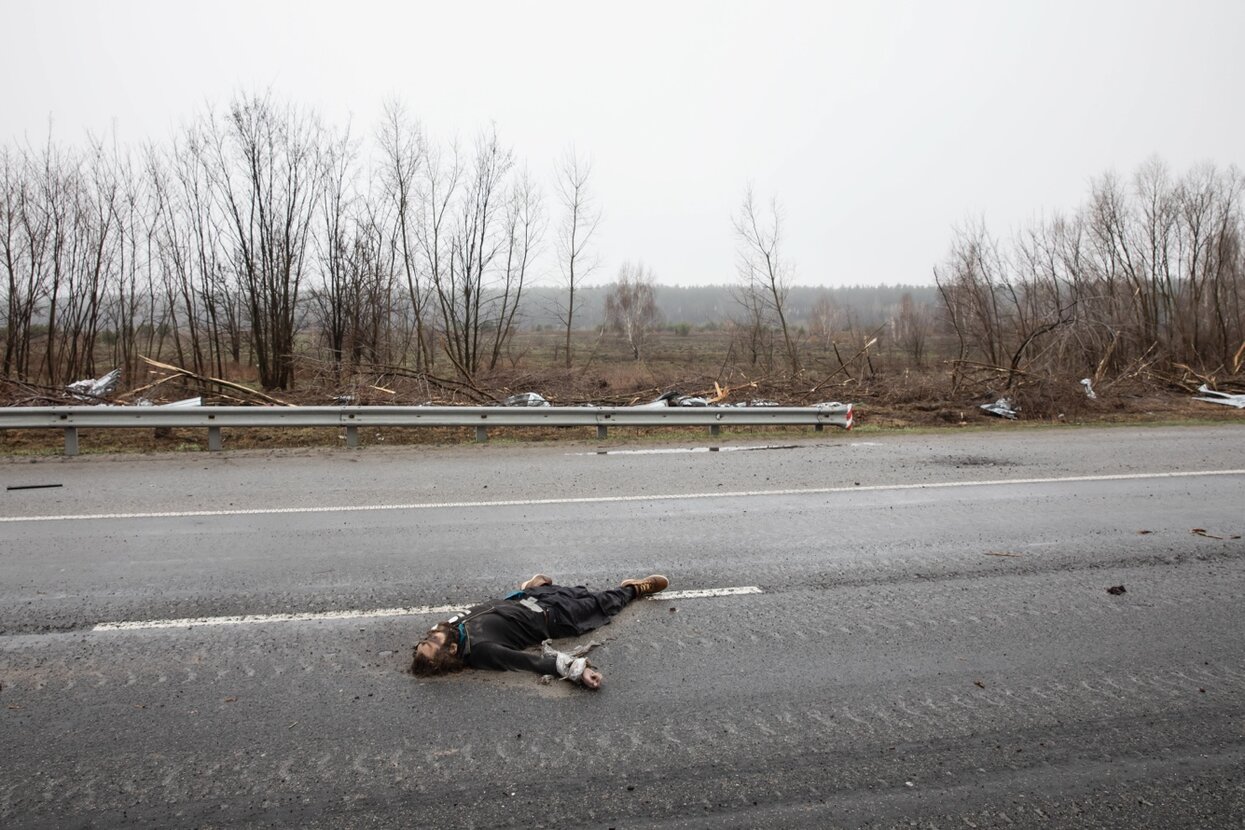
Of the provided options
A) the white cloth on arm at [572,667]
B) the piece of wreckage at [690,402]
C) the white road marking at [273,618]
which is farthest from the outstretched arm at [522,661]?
the piece of wreckage at [690,402]

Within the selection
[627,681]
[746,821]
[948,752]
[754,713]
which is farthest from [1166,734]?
[627,681]

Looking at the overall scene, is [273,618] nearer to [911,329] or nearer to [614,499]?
[614,499]

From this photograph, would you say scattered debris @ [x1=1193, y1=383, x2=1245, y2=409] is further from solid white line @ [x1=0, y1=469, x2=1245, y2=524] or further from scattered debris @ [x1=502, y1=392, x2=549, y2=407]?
scattered debris @ [x1=502, y1=392, x2=549, y2=407]

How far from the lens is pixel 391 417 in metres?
12.5

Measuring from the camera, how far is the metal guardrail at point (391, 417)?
11.2m

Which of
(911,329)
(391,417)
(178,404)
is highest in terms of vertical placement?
(911,329)

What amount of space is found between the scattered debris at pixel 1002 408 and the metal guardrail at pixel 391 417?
174 inches

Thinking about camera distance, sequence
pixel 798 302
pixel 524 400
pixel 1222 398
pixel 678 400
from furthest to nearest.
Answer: pixel 798 302
pixel 1222 398
pixel 678 400
pixel 524 400

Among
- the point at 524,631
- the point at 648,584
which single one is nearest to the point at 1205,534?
the point at 648,584

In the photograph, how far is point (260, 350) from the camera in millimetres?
20734

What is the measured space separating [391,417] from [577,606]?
352 inches

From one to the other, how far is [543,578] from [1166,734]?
10.3 feet

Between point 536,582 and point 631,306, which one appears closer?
point 536,582

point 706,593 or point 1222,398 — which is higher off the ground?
point 1222,398
